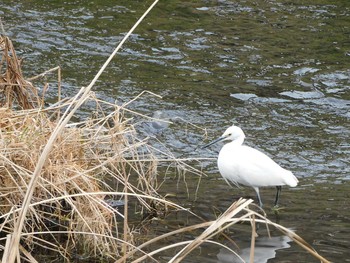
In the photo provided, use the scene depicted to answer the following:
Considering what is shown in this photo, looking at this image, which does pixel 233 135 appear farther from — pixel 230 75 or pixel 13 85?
pixel 230 75

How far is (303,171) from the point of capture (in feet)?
26.4

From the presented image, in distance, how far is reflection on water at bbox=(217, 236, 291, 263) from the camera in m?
5.44

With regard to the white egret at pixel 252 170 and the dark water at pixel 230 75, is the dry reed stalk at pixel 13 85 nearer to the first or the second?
the dark water at pixel 230 75

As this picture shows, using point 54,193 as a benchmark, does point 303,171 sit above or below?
below

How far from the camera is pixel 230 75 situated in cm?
1070

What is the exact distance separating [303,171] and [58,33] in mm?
4992

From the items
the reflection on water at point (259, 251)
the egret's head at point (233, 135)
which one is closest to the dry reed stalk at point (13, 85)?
the reflection on water at point (259, 251)

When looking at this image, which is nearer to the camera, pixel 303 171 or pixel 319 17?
pixel 303 171

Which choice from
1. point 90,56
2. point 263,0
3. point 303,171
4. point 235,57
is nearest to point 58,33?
point 90,56

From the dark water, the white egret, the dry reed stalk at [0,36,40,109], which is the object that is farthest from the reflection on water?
the dry reed stalk at [0,36,40,109]

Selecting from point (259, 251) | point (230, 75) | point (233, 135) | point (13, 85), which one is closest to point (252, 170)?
point (233, 135)

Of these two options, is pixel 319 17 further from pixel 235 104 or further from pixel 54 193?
pixel 54 193

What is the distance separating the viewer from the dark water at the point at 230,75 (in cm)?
722

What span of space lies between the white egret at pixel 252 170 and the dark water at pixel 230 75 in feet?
0.58
